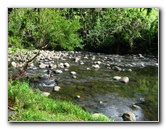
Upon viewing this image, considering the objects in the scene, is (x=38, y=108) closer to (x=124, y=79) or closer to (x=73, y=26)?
(x=73, y=26)

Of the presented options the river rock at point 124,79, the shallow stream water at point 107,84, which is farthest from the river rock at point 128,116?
Answer: the river rock at point 124,79

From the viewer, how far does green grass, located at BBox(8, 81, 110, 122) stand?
3445mm

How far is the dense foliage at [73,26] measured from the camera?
3625 mm

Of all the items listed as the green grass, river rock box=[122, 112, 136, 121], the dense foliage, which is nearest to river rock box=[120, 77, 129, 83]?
the dense foliage

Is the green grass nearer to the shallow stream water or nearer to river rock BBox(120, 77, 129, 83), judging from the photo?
the shallow stream water

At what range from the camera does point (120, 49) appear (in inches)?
164

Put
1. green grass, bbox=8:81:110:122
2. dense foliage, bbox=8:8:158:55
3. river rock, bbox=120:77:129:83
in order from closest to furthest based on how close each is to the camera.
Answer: green grass, bbox=8:81:110:122 < dense foliage, bbox=8:8:158:55 < river rock, bbox=120:77:129:83

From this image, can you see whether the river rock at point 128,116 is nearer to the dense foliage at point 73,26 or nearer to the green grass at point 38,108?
the green grass at point 38,108

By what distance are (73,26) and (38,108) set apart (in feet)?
3.20

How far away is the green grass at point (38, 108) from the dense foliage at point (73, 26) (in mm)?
519

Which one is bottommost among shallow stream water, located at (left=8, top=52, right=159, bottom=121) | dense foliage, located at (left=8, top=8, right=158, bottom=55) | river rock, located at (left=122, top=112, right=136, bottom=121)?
river rock, located at (left=122, top=112, right=136, bottom=121)

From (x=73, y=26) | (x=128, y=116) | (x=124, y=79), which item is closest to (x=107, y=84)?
(x=124, y=79)

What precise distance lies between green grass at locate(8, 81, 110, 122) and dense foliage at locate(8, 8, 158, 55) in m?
0.52
